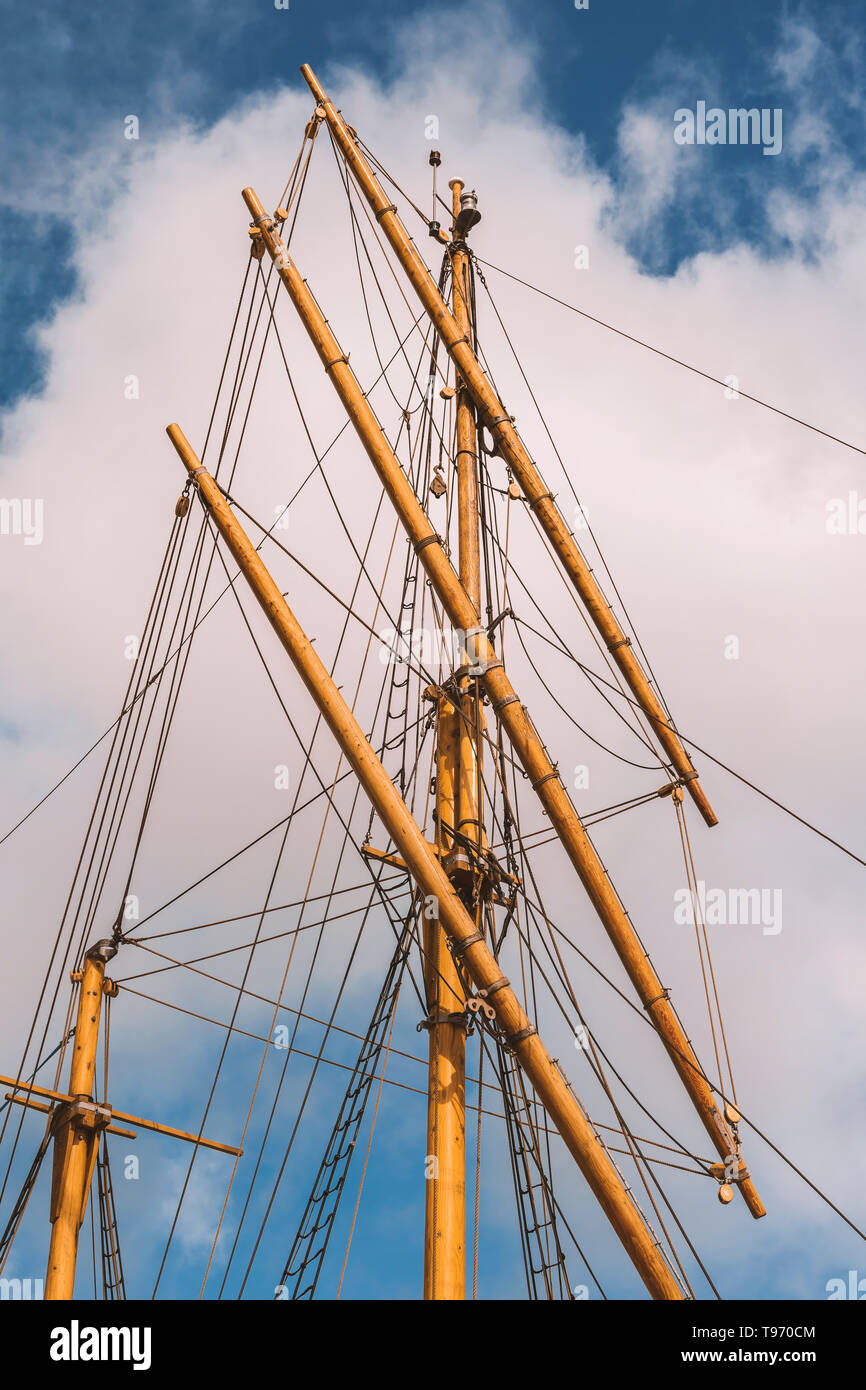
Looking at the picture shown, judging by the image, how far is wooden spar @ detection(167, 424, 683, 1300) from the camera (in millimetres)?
12703

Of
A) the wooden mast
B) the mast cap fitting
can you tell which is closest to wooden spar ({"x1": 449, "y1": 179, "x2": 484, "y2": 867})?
the wooden mast

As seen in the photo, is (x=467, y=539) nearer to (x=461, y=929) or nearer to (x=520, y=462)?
(x=520, y=462)

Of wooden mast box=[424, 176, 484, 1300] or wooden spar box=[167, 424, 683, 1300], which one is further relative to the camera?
wooden mast box=[424, 176, 484, 1300]

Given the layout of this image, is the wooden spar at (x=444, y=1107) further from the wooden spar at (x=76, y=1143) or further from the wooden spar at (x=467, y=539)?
the wooden spar at (x=76, y=1143)

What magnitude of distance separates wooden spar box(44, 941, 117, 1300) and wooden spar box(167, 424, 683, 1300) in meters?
5.30

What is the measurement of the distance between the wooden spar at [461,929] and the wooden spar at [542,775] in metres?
1.97

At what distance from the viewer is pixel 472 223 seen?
76.8 ft

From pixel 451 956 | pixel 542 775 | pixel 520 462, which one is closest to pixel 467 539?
pixel 520 462

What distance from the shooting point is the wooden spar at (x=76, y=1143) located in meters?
15.4

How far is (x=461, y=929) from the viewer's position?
1412 cm

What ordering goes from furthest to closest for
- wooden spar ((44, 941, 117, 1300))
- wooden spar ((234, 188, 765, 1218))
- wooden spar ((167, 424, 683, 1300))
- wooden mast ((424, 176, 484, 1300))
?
1. wooden spar ((234, 188, 765, 1218))
2. wooden spar ((44, 941, 117, 1300))
3. wooden mast ((424, 176, 484, 1300))
4. wooden spar ((167, 424, 683, 1300))

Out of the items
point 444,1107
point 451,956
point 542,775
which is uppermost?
point 542,775

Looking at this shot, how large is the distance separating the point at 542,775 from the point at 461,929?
291 cm

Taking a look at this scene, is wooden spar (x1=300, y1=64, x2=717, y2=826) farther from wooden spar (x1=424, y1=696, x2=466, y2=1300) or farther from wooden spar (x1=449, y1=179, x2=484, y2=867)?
wooden spar (x1=424, y1=696, x2=466, y2=1300)
